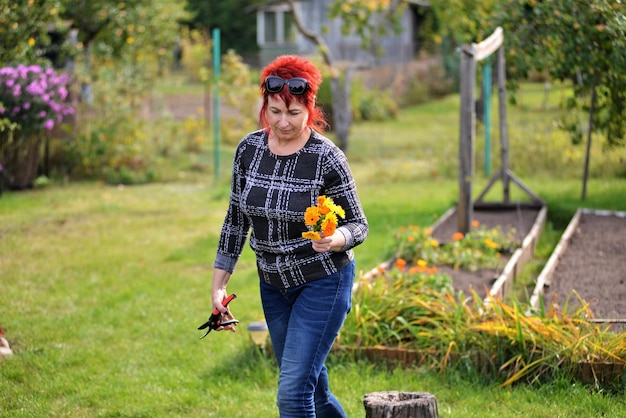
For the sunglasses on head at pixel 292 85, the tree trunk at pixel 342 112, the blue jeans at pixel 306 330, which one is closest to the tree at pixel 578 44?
the sunglasses on head at pixel 292 85

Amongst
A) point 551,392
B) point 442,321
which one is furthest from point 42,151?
point 551,392

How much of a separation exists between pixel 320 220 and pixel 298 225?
0.28 m

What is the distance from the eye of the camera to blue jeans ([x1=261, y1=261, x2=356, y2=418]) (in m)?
3.68

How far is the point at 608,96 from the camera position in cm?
895

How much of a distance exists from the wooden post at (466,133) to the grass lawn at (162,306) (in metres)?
0.87

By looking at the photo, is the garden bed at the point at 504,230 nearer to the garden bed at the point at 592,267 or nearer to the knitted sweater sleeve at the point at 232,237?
the garden bed at the point at 592,267

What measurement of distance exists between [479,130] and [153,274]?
810cm

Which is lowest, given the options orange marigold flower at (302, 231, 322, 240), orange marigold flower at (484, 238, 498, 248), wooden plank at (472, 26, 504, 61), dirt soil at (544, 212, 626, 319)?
dirt soil at (544, 212, 626, 319)

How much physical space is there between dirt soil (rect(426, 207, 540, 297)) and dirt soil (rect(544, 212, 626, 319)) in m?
0.51

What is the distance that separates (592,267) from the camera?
25.7 ft

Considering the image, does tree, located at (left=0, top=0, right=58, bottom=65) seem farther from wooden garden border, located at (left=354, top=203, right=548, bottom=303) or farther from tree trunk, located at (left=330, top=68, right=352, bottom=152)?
tree trunk, located at (left=330, top=68, right=352, bottom=152)

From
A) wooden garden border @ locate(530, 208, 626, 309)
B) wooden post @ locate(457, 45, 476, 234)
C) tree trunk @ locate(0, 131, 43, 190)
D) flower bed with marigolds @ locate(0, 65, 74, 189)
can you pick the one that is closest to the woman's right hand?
wooden garden border @ locate(530, 208, 626, 309)

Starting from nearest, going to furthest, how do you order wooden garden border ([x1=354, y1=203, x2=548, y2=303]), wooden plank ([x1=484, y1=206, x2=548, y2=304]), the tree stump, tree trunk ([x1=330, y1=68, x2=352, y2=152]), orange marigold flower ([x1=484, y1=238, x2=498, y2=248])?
the tree stump, wooden garden border ([x1=354, y1=203, x2=548, y2=303]), wooden plank ([x1=484, y1=206, x2=548, y2=304]), orange marigold flower ([x1=484, y1=238, x2=498, y2=248]), tree trunk ([x1=330, y1=68, x2=352, y2=152])

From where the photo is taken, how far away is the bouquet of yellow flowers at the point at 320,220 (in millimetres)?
3461
